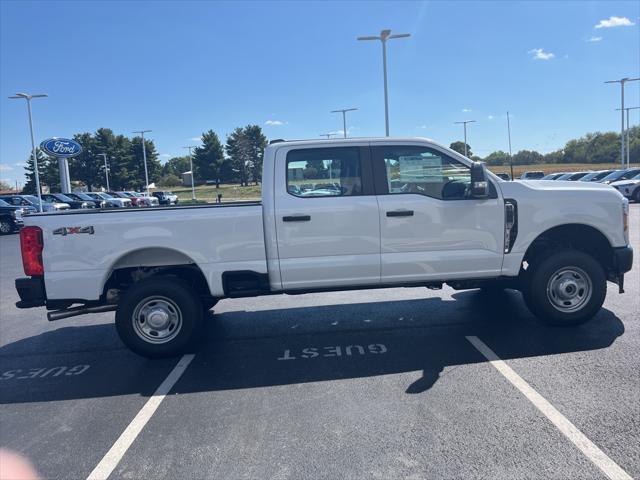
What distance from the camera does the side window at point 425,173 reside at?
549 cm

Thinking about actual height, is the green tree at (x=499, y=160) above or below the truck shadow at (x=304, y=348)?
above

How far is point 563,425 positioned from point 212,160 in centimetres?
8006

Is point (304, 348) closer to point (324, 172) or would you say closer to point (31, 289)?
point (324, 172)

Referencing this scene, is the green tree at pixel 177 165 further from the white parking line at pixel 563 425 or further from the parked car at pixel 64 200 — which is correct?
the white parking line at pixel 563 425

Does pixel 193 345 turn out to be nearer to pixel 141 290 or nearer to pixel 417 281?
pixel 141 290

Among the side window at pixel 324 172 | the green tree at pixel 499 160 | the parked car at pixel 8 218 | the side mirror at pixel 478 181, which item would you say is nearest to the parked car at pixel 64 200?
the parked car at pixel 8 218

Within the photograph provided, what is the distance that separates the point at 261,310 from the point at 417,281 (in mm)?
2643

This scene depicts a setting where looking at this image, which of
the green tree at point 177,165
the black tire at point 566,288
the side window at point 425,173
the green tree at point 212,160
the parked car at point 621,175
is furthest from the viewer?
the green tree at point 177,165

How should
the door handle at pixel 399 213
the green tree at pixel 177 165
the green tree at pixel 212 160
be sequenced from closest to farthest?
the door handle at pixel 399 213 < the green tree at pixel 212 160 < the green tree at pixel 177 165

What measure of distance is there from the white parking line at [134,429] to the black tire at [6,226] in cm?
2325

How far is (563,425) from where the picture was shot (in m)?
3.65

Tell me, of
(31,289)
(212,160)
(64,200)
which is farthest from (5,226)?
(212,160)

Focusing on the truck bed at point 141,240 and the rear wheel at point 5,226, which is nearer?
the truck bed at point 141,240

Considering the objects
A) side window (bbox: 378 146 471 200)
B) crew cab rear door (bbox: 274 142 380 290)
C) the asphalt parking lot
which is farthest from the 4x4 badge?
side window (bbox: 378 146 471 200)
